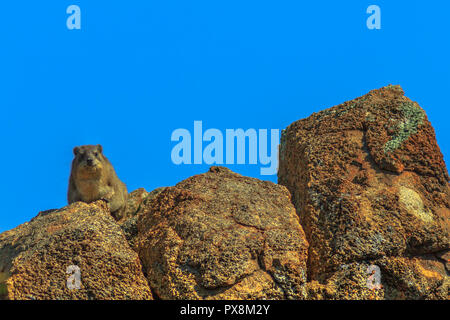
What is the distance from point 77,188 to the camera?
10.6 meters

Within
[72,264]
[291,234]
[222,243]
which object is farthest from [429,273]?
[72,264]

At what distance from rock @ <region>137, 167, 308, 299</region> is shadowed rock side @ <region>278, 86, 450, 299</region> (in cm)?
42

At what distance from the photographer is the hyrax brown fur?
10.4m

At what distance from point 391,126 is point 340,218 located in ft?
6.47

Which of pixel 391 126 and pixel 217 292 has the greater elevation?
pixel 391 126

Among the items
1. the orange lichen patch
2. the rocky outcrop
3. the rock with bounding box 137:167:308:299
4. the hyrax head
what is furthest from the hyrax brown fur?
the orange lichen patch

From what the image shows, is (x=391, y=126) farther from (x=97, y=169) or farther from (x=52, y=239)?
(x=97, y=169)

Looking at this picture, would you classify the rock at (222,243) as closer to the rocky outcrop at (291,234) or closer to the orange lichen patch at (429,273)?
the rocky outcrop at (291,234)

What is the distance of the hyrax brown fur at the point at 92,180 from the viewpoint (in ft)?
A: 34.0

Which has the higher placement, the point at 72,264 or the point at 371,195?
the point at 371,195

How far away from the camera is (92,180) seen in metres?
10.5

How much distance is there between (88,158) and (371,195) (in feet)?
20.2

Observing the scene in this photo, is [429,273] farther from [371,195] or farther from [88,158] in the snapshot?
[88,158]
